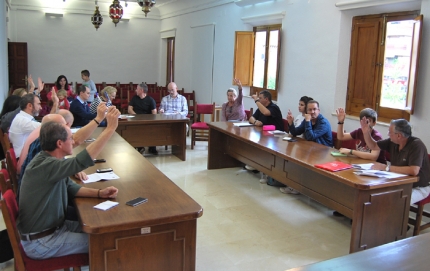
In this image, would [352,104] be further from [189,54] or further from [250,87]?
[189,54]

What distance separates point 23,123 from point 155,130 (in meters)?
2.45

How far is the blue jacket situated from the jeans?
3.00 meters

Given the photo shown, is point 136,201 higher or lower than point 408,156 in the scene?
lower

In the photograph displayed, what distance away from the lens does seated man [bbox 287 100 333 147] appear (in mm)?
4602

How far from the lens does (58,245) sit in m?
2.26

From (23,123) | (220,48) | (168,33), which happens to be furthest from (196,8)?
(23,123)

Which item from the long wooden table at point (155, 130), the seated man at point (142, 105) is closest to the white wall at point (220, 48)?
the long wooden table at point (155, 130)

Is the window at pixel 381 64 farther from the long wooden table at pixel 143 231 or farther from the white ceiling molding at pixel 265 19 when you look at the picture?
the long wooden table at pixel 143 231

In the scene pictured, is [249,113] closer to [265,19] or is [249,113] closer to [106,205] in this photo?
[265,19]

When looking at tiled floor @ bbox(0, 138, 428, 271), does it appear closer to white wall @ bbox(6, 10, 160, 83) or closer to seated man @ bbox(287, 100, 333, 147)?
seated man @ bbox(287, 100, 333, 147)

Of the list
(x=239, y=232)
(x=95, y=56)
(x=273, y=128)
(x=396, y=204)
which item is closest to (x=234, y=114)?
(x=273, y=128)

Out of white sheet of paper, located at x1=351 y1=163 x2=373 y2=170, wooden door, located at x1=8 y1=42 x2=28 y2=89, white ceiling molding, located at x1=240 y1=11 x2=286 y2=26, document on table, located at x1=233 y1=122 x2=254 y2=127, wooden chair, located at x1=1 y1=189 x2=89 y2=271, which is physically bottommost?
wooden chair, located at x1=1 y1=189 x2=89 y2=271

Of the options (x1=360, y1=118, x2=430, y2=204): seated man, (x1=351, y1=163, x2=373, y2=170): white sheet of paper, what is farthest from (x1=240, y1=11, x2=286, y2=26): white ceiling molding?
(x1=351, y1=163, x2=373, y2=170): white sheet of paper

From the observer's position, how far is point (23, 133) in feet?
12.9
